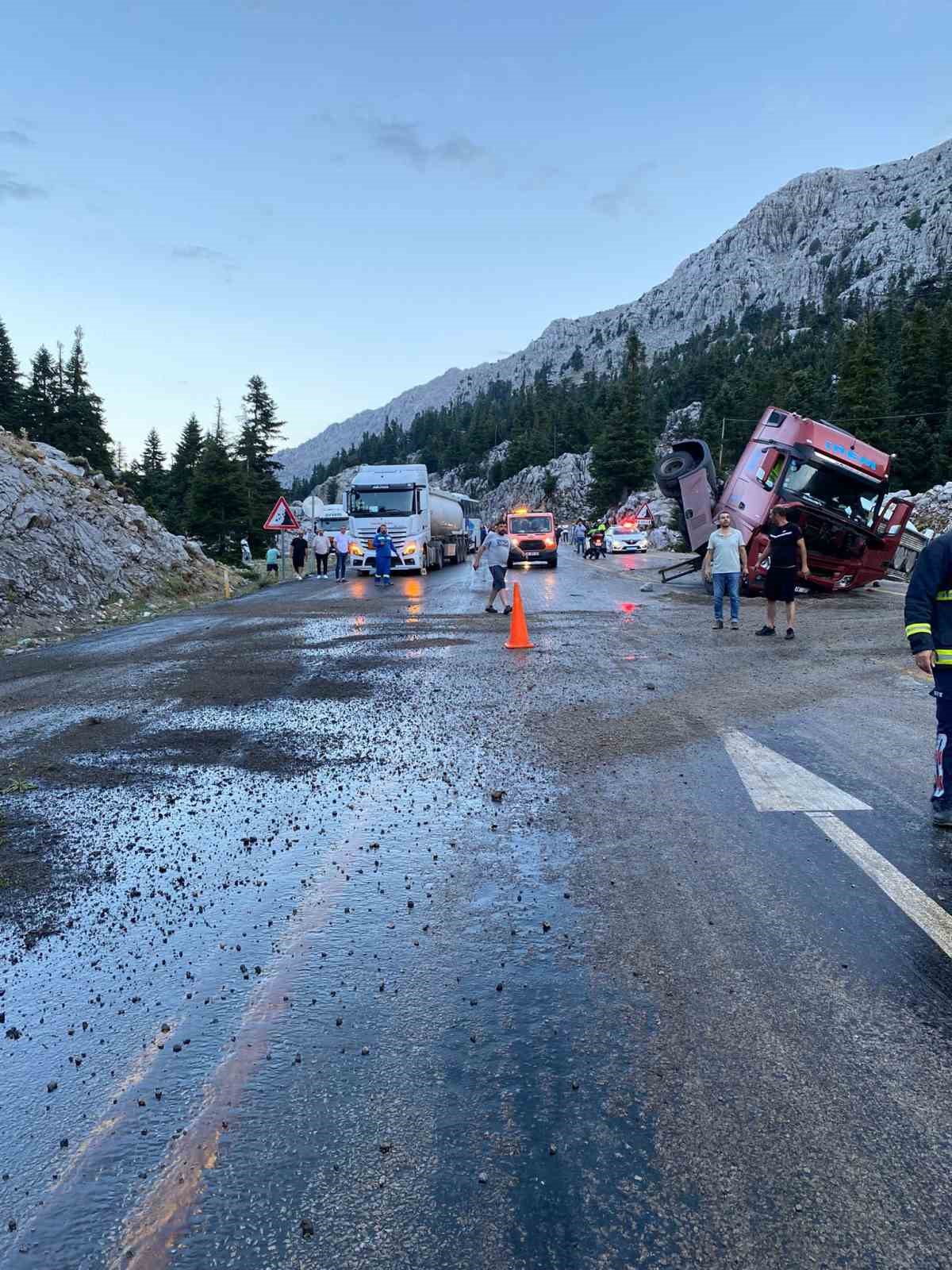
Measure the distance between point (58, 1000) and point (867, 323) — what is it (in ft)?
350

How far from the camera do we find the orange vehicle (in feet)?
127

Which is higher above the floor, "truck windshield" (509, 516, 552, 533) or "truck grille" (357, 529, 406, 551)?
"truck windshield" (509, 516, 552, 533)

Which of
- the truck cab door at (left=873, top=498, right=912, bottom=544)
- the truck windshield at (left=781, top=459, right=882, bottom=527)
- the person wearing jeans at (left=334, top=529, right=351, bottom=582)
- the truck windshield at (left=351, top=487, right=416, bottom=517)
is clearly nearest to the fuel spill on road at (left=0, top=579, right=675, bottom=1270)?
the truck windshield at (left=781, top=459, right=882, bottom=527)

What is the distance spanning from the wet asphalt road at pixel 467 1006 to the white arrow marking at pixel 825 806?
8 centimetres

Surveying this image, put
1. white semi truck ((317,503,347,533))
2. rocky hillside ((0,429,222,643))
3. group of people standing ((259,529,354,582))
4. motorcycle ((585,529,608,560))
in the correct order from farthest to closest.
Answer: white semi truck ((317,503,347,533))
motorcycle ((585,529,608,560))
group of people standing ((259,529,354,582))
rocky hillside ((0,429,222,643))

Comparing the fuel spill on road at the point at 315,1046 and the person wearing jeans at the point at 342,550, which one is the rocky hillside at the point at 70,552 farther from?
the fuel spill on road at the point at 315,1046

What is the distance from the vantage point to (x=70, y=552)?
21.9m

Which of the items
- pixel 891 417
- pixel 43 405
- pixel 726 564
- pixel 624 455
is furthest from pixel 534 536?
pixel 624 455

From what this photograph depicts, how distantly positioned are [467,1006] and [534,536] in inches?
1417

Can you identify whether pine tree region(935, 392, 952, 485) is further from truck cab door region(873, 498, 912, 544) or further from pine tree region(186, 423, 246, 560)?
truck cab door region(873, 498, 912, 544)

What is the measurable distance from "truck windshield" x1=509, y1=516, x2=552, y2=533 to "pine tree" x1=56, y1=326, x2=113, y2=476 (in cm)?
3569

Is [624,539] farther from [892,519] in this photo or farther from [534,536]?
[892,519]

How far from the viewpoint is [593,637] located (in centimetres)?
1439

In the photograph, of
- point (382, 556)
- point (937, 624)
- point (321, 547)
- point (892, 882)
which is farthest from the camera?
point (321, 547)
